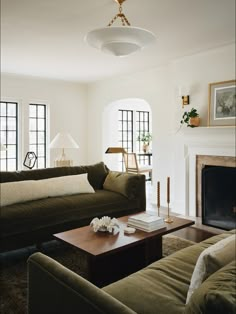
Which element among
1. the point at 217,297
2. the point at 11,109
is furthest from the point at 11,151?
the point at 217,297

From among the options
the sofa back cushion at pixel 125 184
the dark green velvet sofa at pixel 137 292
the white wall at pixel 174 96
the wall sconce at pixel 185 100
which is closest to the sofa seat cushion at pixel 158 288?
the dark green velvet sofa at pixel 137 292

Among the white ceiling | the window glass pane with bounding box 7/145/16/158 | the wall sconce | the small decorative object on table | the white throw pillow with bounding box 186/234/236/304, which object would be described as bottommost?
the white throw pillow with bounding box 186/234/236/304

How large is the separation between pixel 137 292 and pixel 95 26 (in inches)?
123

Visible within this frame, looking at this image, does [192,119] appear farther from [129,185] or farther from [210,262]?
[210,262]

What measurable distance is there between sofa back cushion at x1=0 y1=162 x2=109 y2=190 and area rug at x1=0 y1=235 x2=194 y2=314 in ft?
2.85

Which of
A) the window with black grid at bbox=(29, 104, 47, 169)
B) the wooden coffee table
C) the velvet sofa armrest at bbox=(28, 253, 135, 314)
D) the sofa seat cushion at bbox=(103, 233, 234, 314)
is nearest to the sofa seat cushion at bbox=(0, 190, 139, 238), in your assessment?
the wooden coffee table

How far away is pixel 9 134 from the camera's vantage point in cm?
661

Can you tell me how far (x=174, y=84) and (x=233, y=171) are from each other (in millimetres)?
1863

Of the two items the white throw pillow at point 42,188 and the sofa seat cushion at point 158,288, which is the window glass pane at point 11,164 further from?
the sofa seat cushion at point 158,288

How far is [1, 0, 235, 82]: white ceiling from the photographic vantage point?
3.04 metres

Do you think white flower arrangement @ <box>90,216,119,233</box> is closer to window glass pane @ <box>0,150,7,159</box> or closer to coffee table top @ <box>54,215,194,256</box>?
coffee table top @ <box>54,215,194,256</box>

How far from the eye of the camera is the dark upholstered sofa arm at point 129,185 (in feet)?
13.3

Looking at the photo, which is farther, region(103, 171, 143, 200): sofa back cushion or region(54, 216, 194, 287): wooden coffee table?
region(103, 171, 143, 200): sofa back cushion

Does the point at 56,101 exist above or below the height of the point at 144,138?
above
